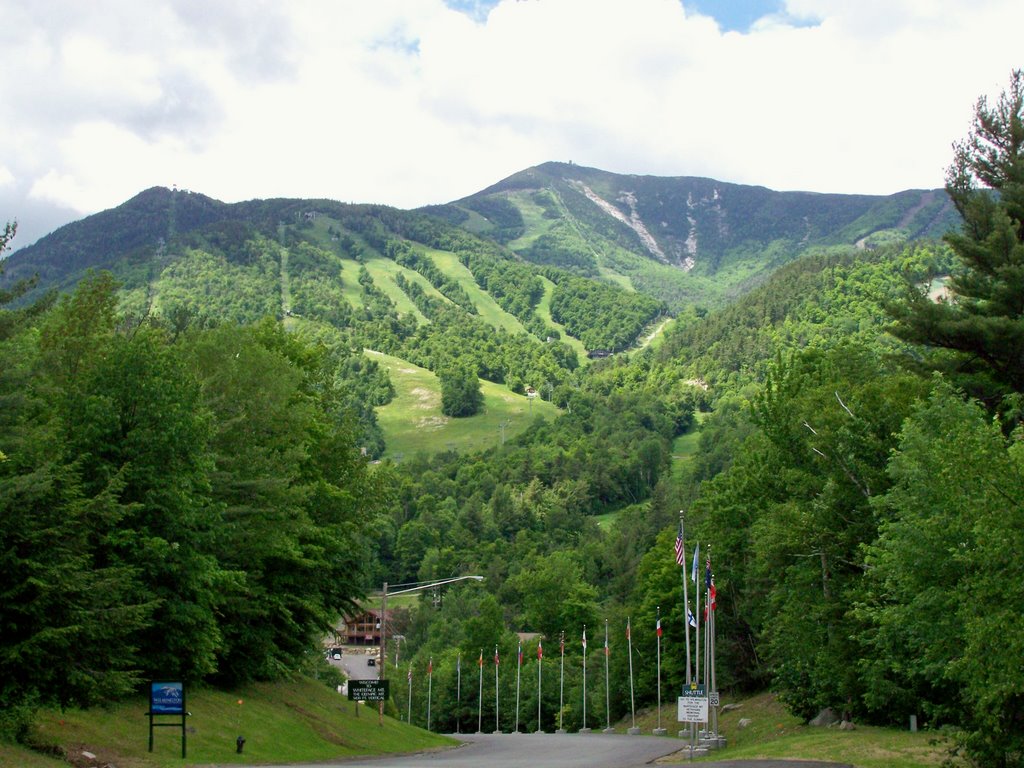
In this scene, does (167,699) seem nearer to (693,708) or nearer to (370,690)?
(693,708)

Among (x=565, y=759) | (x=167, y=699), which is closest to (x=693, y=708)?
(x=565, y=759)

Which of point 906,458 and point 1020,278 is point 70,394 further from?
point 1020,278

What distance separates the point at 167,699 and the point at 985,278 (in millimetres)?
28440

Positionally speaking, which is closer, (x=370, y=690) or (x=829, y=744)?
(x=829, y=744)

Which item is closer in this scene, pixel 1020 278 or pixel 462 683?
pixel 1020 278

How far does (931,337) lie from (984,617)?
56.1ft

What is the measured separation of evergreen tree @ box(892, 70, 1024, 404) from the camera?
3741 centimetres

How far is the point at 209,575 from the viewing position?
3228 centimetres

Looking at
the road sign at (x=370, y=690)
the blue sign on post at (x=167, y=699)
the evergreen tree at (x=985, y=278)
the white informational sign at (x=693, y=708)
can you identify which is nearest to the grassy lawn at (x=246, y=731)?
the blue sign on post at (x=167, y=699)

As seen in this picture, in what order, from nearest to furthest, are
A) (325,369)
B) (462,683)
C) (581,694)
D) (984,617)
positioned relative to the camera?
(984,617), (325,369), (581,694), (462,683)

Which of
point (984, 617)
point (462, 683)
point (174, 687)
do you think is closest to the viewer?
point (984, 617)

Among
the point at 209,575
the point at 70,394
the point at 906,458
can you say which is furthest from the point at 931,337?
the point at 70,394

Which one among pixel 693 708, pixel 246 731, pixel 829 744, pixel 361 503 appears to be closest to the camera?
pixel 829 744

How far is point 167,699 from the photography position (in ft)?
95.3
